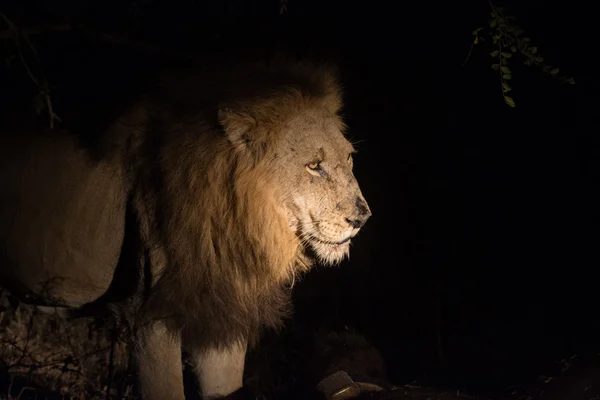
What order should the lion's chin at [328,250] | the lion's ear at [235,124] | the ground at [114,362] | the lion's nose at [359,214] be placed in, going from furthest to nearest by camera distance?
the ground at [114,362] → the lion's chin at [328,250] → the lion's nose at [359,214] → the lion's ear at [235,124]

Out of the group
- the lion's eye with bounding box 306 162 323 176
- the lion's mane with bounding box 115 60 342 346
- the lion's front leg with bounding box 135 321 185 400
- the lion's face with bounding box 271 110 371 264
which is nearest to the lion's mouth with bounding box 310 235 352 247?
the lion's face with bounding box 271 110 371 264

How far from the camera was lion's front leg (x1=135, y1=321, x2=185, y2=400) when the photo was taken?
3199 mm

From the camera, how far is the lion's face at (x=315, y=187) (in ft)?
10.3

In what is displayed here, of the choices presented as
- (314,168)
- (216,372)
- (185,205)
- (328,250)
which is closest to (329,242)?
(328,250)

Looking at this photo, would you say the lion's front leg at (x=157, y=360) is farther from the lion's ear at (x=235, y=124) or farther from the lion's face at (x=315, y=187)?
the lion's ear at (x=235, y=124)

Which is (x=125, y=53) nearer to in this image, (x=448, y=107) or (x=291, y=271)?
(x=291, y=271)

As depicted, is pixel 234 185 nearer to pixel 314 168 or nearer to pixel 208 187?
pixel 208 187

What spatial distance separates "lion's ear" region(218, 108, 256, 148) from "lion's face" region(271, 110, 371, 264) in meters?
0.16

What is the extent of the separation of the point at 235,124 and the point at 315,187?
1.39 feet

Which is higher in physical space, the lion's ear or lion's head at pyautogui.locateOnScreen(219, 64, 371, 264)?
the lion's ear

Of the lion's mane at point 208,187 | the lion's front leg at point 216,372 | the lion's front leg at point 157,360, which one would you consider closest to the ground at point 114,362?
the lion's front leg at point 216,372

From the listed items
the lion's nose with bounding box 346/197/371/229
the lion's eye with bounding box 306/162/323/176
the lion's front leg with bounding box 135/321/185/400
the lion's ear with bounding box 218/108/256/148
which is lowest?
the lion's front leg with bounding box 135/321/185/400

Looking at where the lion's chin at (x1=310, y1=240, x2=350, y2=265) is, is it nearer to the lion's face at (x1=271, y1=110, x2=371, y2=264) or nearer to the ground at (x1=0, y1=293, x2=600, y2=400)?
the lion's face at (x1=271, y1=110, x2=371, y2=264)

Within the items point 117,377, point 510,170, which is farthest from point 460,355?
point 117,377
